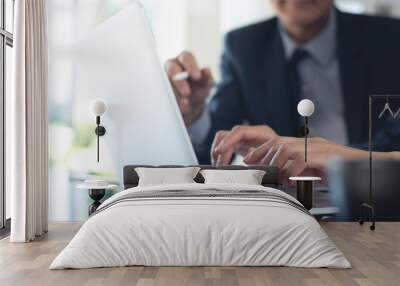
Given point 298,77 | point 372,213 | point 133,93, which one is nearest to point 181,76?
point 133,93

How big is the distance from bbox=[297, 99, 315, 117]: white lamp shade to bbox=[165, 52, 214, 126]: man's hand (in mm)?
1176

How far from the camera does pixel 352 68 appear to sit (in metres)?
7.87

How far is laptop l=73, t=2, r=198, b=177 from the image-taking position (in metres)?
7.83

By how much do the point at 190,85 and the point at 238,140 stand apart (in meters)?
0.93

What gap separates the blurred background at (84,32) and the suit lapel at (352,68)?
25 centimetres

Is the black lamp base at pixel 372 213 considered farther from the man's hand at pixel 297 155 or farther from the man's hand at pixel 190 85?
the man's hand at pixel 190 85

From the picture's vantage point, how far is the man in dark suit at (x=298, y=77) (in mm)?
7816

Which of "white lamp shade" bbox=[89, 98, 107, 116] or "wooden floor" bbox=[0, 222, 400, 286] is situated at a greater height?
"white lamp shade" bbox=[89, 98, 107, 116]

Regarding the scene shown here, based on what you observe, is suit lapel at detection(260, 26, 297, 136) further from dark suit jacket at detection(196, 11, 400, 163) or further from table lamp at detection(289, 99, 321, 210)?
table lamp at detection(289, 99, 321, 210)

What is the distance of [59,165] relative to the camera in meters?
7.87

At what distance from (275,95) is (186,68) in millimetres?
1195

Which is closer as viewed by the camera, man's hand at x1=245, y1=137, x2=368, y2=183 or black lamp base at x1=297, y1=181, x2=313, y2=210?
black lamp base at x1=297, y1=181, x2=313, y2=210

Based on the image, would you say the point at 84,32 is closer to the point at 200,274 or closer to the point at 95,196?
the point at 95,196

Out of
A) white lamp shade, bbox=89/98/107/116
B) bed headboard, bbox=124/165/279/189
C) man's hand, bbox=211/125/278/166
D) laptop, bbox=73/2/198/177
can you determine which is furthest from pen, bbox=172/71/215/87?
bed headboard, bbox=124/165/279/189
